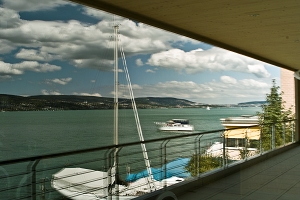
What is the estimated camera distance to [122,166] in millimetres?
2305

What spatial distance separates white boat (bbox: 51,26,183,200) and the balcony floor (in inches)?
10.5

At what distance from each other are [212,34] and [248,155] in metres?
0.95

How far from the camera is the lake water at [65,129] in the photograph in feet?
4.82

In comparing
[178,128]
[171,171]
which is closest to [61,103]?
[178,128]

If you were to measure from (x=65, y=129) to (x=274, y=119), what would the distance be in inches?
112

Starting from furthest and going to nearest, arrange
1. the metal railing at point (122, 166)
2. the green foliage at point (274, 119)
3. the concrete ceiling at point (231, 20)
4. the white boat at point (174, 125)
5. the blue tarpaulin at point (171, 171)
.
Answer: the green foliage at point (274, 119) < the blue tarpaulin at point (171, 171) < the white boat at point (174, 125) < the concrete ceiling at point (231, 20) < the metal railing at point (122, 166)

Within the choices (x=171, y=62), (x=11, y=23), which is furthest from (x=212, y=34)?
Answer: (x=11, y=23)

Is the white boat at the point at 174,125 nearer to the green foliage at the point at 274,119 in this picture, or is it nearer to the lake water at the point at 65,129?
the lake water at the point at 65,129

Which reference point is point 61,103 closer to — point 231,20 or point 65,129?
point 65,129

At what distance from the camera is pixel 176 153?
8.82 ft

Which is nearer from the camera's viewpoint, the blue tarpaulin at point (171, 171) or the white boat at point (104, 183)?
the white boat at point (104, 183)

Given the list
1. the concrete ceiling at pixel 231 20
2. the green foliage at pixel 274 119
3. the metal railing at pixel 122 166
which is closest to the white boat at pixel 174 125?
the metal railing at pixel 122 166

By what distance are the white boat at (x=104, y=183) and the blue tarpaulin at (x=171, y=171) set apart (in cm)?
3

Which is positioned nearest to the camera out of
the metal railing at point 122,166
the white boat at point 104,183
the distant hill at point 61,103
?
the distant hill at point 61,103
